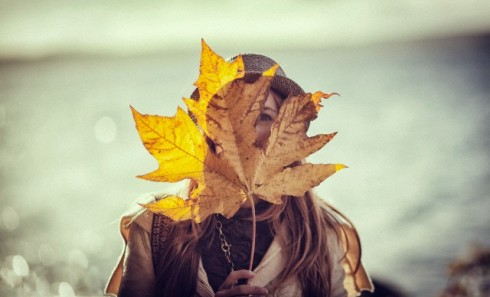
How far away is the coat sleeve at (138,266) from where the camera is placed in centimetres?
129

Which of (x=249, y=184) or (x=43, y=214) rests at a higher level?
(x=249, y=184)

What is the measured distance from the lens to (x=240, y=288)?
3.24ft

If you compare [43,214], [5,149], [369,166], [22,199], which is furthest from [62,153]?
[369,166]

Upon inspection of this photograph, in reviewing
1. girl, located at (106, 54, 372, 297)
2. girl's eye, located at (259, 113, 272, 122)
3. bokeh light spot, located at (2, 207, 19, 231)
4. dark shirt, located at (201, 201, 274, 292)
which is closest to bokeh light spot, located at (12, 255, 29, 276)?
bokeh light spot, located at (2, 207, 19, 231)

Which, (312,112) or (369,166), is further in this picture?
(369,166)

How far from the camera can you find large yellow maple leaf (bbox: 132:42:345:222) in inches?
34.8

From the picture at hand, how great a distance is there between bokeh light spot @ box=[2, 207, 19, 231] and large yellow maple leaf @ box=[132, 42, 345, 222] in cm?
401

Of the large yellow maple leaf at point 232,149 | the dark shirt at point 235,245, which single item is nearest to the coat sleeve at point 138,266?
the dark shirt at point 235,245

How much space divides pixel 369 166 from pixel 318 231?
15.1 ft

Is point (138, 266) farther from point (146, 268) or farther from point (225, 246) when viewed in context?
point (225, 246)

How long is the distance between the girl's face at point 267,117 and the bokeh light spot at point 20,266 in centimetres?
238

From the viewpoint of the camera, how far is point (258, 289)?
993mm

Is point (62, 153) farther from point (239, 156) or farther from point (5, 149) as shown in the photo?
point (239, 156)

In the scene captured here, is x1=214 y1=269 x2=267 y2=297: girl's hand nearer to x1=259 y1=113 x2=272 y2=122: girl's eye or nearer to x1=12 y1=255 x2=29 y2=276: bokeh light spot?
x1=259 y1=113 x2=272 y2=122: girl's eye
